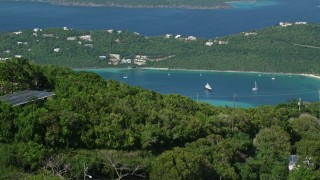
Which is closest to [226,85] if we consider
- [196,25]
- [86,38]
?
[86,38]

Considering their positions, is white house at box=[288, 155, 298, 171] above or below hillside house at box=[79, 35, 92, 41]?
above

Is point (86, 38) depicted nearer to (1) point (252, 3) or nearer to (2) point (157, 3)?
(2) point (157, 3)

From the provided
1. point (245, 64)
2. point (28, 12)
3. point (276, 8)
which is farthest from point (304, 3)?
point (245, 64)

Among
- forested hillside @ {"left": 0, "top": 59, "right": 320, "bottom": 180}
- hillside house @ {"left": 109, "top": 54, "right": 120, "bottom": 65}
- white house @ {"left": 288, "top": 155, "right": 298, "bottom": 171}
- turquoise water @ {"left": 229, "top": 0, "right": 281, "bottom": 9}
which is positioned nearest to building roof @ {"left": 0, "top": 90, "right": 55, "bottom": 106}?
forested hillside @ {"left": 0, "top": 59, "right": 320, "bottom": 180}

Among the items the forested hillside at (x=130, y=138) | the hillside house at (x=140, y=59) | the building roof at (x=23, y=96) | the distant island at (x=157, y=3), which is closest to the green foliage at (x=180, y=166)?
the forested hillside at (x=130, y=138)

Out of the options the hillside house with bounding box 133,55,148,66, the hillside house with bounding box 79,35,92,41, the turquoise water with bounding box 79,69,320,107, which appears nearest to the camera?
the turquoise water with bounding box 79,69,320,107

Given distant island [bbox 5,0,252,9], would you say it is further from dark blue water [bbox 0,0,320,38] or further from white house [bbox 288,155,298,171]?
white house [bbox 288,155,298,171]
